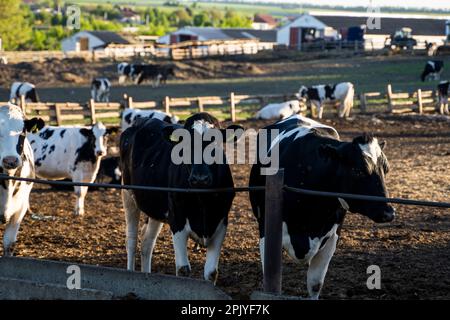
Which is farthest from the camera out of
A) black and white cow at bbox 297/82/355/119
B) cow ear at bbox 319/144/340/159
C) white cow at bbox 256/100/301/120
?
black and white cow at bbox 297/82/355/119

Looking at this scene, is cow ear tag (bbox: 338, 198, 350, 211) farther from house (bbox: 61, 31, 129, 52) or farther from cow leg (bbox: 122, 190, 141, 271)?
house (bbox: 61, 31, 129, 52)

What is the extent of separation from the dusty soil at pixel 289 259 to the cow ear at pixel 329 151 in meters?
1.38

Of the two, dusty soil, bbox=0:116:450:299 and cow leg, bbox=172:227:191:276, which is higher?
cow leg, bbox=172:227:191:276

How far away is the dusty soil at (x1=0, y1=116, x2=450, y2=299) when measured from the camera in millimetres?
7690

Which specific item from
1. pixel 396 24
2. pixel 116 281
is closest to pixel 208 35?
pixel 396 24

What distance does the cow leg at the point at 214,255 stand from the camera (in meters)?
6.90

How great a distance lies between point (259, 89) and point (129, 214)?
29726 millimetres

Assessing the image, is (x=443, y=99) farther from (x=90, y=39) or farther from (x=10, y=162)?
(x=90, y=39)

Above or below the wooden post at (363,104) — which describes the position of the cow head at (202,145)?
above

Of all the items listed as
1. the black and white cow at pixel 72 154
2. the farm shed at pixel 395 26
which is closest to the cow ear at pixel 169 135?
the black and white cow at pixel 72 154

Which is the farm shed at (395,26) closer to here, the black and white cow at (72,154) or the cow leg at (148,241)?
the black and white cow at (72,154)

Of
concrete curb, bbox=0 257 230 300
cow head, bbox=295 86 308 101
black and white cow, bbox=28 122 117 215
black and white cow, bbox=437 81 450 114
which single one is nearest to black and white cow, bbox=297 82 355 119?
cow head, bbox=295 86 308 101

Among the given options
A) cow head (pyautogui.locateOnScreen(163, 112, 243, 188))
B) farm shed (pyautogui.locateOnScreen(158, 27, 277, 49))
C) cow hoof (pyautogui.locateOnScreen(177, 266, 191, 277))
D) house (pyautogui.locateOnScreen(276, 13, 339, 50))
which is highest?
cow head (pyautogui.locateOnScreen(163, 112, 243, 188))

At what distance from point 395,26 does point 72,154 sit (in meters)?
67.2
